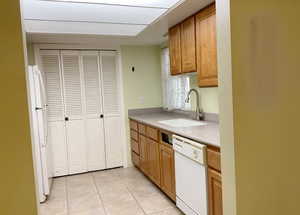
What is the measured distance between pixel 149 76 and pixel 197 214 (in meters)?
2.75

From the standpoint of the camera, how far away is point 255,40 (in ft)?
4.70

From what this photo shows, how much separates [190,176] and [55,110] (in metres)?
2.59

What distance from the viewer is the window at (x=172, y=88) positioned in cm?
384

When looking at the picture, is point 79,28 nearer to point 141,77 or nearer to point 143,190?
point 141,77

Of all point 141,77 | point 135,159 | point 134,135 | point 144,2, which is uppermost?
point 144,2

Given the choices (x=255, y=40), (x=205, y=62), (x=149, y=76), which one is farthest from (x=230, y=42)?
(x=149, y=76)

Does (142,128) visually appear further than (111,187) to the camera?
Yes

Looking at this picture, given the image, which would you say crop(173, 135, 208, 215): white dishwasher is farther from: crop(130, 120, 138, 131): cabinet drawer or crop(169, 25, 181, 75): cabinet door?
crop(130, 120, 138, 131): cabinet drawer

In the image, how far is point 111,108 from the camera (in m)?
4.24

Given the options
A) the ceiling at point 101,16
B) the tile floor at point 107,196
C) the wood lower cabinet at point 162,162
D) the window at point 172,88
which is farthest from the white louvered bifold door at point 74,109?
the window at point 172,88

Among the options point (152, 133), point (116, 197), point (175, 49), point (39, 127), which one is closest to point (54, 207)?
point (116, 197)

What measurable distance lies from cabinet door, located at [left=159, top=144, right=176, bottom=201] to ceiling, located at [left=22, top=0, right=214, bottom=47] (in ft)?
4.73

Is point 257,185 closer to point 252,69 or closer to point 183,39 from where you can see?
point 252,69

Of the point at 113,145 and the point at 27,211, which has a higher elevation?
the point at 27,211
